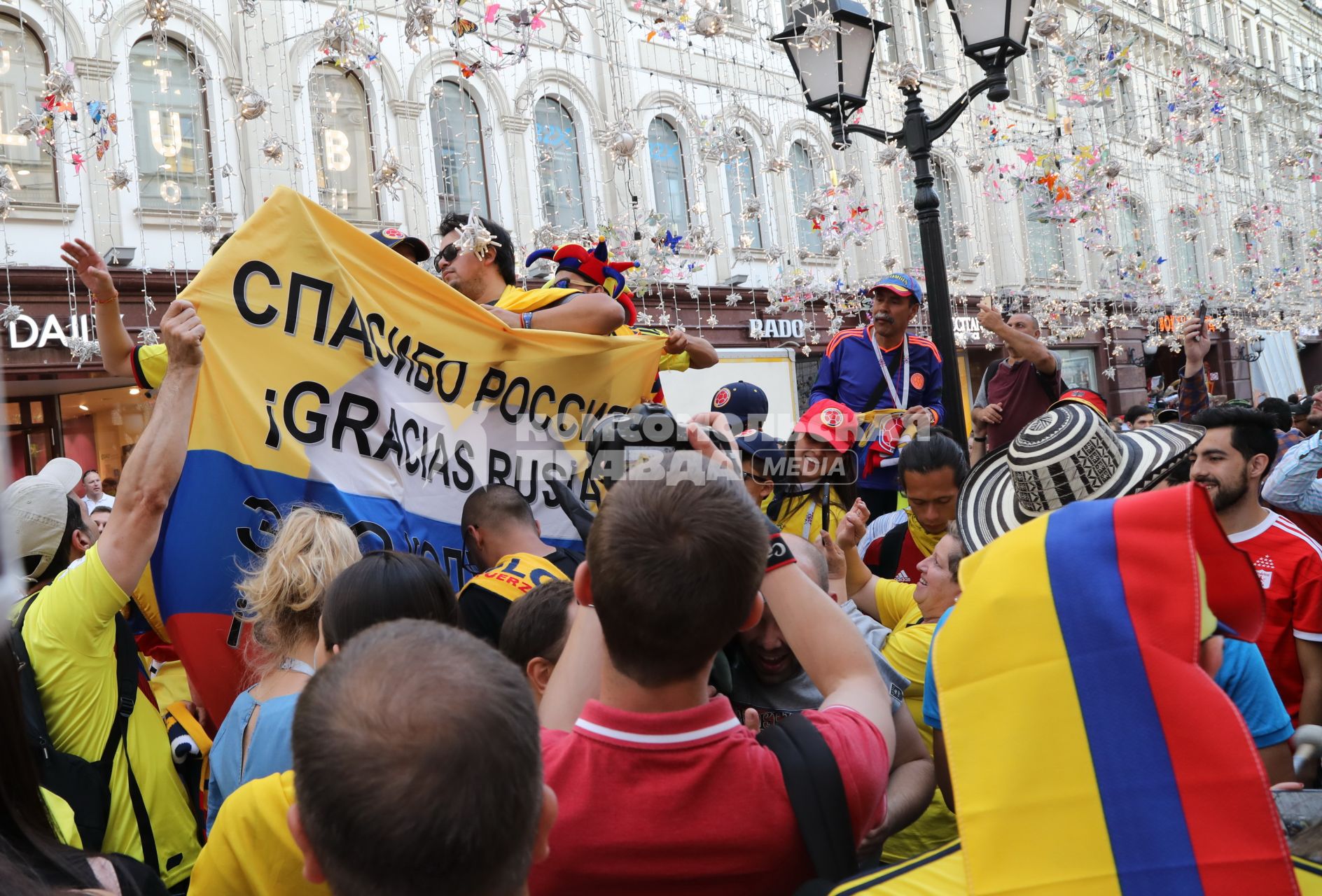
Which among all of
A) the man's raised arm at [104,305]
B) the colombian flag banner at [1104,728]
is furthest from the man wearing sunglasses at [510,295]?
the colombian flag banner at [1104,728]

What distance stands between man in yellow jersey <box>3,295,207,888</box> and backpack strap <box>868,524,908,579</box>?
273cm

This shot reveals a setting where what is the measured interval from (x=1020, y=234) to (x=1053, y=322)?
5.73 meters

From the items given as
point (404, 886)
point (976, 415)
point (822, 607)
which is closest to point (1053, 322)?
point (976, 415)

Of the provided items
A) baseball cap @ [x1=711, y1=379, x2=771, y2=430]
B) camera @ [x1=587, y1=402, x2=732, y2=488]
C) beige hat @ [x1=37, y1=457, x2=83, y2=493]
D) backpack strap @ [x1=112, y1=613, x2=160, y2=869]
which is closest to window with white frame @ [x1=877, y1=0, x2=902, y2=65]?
baseball cap @ [x1=711, y1=379, x2=771, y2=430]

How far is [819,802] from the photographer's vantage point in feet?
5.49

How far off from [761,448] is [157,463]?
7.96ft

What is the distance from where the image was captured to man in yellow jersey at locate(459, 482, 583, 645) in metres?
3.12

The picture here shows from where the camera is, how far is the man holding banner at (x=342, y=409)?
10.4ft

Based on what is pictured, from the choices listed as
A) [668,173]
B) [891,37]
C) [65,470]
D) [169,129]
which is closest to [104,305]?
[65,470]

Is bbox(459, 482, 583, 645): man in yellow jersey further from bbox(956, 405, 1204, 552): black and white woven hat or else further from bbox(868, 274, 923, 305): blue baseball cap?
bbox(868, 274, 923, 305): blue baseball cap

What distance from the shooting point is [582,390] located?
439cm

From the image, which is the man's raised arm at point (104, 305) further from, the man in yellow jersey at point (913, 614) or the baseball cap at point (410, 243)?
the man in yellow jersey at point (913, 614)

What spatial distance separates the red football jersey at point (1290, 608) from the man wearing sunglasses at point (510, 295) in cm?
249

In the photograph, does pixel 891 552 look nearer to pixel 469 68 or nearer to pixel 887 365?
pixel 887 365
